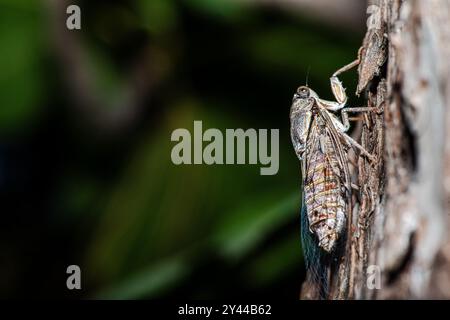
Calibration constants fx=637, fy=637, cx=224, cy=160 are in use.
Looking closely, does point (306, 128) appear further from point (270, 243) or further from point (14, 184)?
point (14, 184)

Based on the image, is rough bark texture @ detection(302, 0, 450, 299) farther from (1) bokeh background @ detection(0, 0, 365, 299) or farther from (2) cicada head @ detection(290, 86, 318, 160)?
(1) bokeh background @ detection(0, 0, 365, 299)

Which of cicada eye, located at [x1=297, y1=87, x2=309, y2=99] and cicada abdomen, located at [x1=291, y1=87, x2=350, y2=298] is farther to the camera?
cicada eye, located at [x1=297, y1=87, x2=309, y2=99]

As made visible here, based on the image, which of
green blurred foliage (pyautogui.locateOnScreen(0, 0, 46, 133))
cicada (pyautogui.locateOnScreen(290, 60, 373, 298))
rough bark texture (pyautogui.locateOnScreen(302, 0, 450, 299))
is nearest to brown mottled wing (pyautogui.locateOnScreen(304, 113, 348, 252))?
cicada (pyautogui.locateOnScreen(290, 60, 373, 298))

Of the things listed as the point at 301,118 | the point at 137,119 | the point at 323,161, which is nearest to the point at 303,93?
the point at 301,118

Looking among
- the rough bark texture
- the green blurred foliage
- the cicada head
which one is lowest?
the rough bark texture

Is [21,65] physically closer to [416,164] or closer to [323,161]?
[323,161]

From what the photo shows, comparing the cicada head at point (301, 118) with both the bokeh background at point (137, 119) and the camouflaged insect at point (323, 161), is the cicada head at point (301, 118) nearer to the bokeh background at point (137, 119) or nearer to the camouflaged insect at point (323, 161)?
the camouflaged insect at point (323, 161)

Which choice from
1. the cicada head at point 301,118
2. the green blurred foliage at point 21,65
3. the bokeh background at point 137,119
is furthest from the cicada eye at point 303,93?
the green blurred foliage at point 21,65
